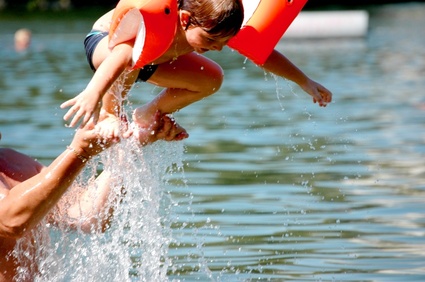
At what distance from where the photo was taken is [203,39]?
520 cm

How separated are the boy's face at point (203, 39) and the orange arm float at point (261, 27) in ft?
2.12

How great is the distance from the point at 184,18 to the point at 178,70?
0.52 m

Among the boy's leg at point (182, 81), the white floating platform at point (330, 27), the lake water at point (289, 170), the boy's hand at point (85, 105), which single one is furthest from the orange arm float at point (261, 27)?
the white floating platform at point (330, 27)

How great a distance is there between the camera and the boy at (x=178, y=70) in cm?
497

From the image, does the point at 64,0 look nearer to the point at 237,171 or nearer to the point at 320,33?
the point at 320,33

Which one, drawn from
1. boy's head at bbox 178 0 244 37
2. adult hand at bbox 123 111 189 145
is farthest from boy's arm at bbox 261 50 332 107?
boy's head at bbox 178 0 244 37

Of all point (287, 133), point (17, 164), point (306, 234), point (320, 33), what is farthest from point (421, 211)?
point (320, 33)

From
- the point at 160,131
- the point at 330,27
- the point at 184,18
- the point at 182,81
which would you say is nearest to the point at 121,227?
the point at 160,131

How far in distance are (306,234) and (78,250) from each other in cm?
239

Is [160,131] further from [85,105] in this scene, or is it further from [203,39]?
[85,105]

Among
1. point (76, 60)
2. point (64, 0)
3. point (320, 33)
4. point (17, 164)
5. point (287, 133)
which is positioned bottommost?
point (64, 0)

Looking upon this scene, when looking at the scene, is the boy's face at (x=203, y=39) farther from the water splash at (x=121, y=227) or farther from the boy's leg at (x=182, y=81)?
the water splash at (x=121, y=227)

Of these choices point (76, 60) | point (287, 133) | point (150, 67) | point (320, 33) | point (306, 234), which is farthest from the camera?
point (320, 33)

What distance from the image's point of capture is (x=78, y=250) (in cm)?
568
